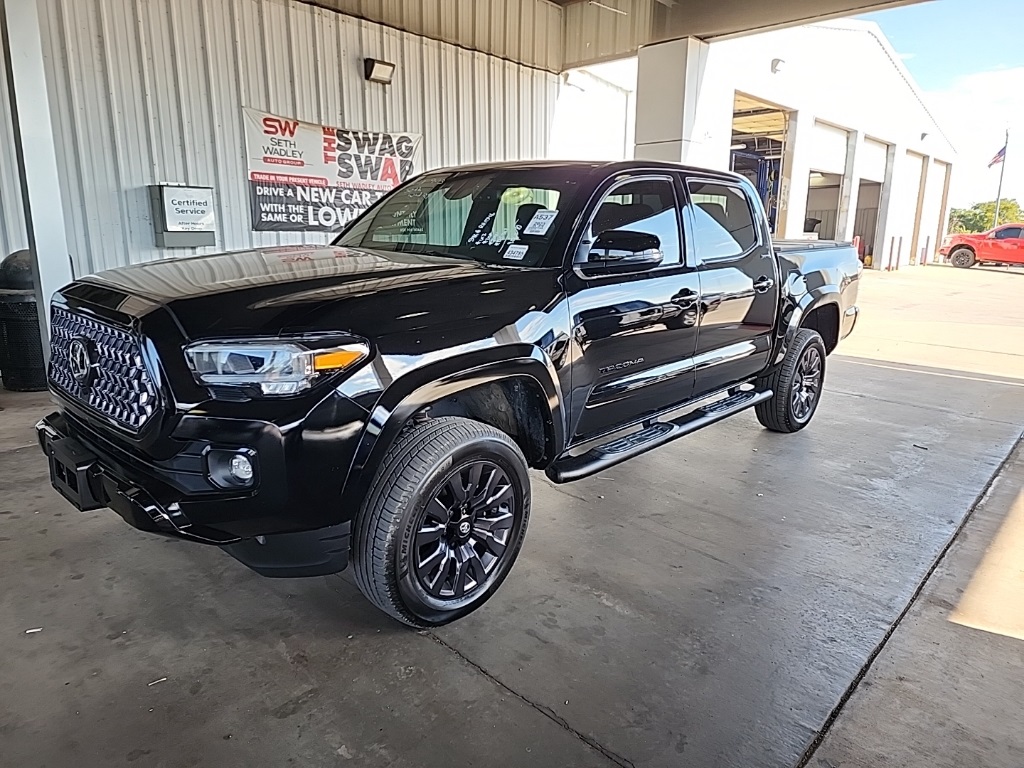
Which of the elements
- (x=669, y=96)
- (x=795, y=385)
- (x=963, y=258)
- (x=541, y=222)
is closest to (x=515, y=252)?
(x=541, y=222)

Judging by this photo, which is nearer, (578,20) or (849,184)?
(578,20)

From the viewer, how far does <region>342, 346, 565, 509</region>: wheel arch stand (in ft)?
7.19

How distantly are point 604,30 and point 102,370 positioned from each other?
30.4 feet

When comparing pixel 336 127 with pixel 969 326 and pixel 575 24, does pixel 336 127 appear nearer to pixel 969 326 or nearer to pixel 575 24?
pixel 575 24

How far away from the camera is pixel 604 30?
9.72 metres

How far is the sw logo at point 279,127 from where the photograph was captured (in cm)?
728

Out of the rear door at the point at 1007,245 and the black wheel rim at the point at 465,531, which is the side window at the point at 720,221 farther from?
the rear door at the point at 1007,245

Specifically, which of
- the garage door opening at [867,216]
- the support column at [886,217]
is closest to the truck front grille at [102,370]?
the support column at [886,217]

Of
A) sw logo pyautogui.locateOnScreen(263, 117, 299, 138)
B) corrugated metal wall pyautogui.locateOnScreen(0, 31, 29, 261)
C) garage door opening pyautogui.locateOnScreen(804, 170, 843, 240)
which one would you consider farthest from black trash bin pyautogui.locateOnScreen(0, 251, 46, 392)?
garage door opening pyautogui.locateOnScreen(804, 170, 843, 240)

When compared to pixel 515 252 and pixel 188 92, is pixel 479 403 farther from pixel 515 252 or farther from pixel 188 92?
pixel 188 92

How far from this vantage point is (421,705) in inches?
83.0

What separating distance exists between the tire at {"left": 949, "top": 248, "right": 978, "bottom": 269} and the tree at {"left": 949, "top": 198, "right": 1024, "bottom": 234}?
26.8 meters

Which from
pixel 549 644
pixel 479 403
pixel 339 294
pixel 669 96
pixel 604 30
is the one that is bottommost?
pixel 549 644

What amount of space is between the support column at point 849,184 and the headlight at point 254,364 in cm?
2126
